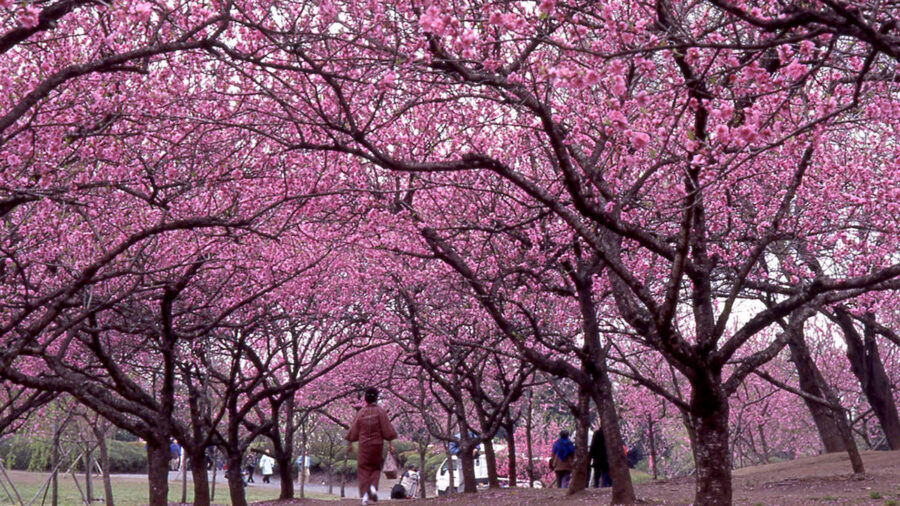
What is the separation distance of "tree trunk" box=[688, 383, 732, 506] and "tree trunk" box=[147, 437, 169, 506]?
9048mm

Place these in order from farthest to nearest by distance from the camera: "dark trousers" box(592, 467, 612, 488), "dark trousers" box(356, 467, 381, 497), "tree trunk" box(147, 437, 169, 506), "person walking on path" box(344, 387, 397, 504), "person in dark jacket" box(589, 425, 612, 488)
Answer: "dark trousers" box(592, 467, 612, 488) < "person in dark jacket" box(589, 425, 612, 488) < "tree trunk" box(147, 437, 169, 506) < "dark trousers" box(356, 467, 381, 497) < "person walking on path" box(344, 387, 397, 504)

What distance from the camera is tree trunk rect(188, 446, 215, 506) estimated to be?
14844 mm

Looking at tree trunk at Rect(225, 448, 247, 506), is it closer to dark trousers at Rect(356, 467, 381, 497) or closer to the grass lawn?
dark trousers at Rect(356, 467, 381, 497)

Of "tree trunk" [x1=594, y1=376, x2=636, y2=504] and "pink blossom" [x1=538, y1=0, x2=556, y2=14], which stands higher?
"pink blossom" [x1=538, y1=0, x2=556, y2=14]

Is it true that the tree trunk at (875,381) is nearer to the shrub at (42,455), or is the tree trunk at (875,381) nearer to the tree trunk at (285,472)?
the tree trunk at (285,472)

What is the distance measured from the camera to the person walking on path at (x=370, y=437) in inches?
478

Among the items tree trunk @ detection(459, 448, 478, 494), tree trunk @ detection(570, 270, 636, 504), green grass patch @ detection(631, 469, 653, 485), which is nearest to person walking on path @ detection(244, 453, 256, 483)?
green grass patch @ detection(631, 469, 653, 485)

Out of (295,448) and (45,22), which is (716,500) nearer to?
(45,22)

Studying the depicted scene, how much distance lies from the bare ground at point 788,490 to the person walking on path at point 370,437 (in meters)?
3.07

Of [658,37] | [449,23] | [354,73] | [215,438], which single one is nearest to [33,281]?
[215,438]

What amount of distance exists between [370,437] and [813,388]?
1119 centimetres

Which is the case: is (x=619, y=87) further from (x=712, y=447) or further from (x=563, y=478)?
(x=563, y=478)

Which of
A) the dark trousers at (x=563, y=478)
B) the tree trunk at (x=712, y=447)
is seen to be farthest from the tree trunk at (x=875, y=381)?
the tree trunk at (x=712, y=447)

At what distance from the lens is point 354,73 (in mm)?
9914
